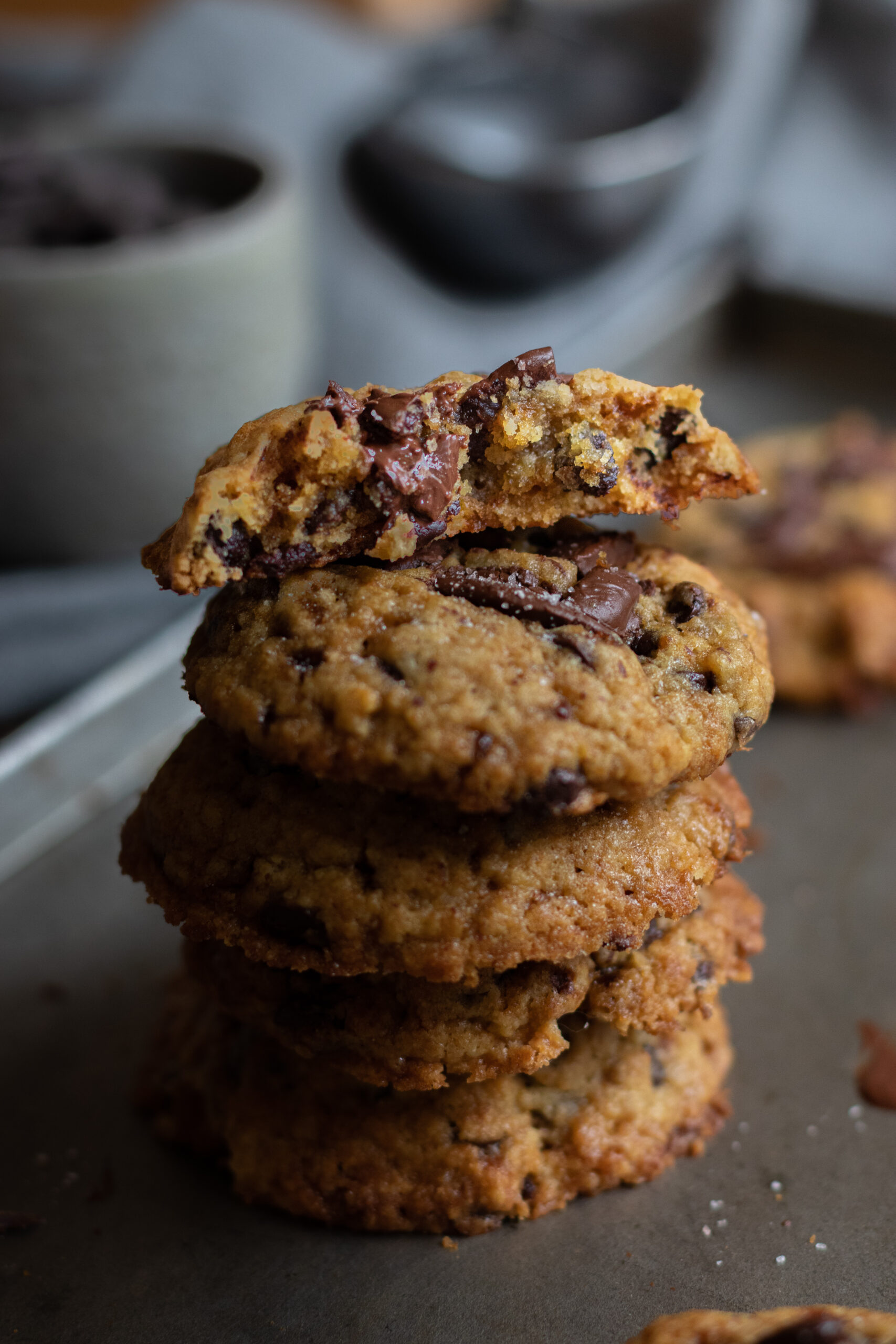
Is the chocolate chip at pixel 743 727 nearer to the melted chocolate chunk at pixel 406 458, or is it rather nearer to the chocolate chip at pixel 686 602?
the chocolate chip at pixel 686 602

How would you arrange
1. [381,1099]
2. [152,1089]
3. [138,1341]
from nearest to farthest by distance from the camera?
[138,1341] → [381,1099] → [152,1089]

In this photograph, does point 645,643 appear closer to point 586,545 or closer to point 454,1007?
point 586,545

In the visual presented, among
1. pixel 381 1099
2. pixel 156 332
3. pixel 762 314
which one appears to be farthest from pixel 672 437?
pixel 762 314

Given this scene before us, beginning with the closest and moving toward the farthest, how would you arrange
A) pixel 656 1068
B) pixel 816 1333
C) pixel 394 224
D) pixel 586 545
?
pixel 816 1333
pixel 586 545
pixel 656 1068
pixel 394 224

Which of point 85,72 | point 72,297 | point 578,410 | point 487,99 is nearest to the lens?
point 578,410

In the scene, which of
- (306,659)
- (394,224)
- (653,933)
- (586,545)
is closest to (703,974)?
(653,933)

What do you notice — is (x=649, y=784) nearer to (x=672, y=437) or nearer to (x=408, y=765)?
(x=408, y=765)

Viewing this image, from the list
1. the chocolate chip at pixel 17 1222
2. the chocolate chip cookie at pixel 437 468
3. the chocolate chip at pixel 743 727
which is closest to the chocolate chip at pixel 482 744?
the chocolate chip cookie at pixel 437 468
